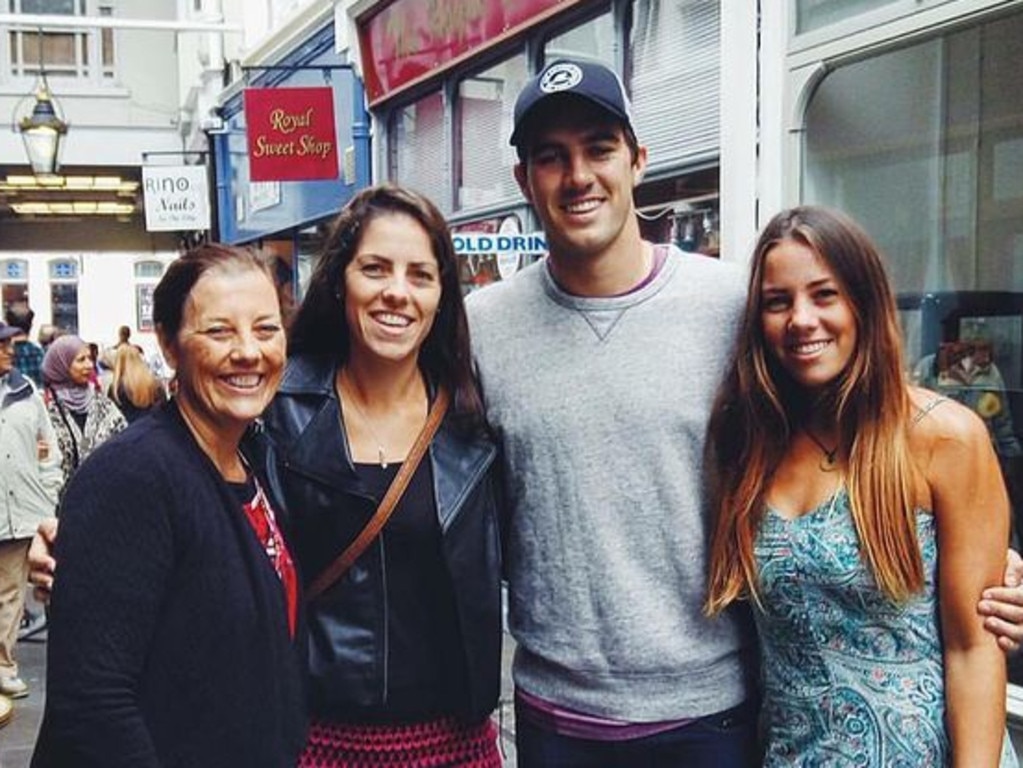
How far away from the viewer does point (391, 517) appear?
2240 millimetres

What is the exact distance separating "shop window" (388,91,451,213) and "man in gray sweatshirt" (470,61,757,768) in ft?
20.0

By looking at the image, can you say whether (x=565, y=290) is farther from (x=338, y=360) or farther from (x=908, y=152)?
(x=908, y=152)

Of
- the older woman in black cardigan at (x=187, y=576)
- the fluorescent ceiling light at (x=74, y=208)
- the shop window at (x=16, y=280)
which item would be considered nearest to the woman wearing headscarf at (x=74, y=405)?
the older woman in black cardigan at (x=187, y=576)

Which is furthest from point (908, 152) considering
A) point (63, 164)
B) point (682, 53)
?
point (63, 164)

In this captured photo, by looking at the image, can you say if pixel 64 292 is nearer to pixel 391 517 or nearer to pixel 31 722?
pixel 31 722

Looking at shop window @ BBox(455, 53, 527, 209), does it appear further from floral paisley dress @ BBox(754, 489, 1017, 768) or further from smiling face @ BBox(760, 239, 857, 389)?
floral paisley dress @ BBox(754, 489, 1017, 768)

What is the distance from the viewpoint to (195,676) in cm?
185

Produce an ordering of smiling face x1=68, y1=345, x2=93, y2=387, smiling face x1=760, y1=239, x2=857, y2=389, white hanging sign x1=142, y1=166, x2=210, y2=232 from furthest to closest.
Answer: white hanging sign x1=142, y1=166, x2=210, y2=232, smiling face x1=68, y1=345, x2=93, y2=387, smiling face x1=760, y1=239, x2=857, y2=389

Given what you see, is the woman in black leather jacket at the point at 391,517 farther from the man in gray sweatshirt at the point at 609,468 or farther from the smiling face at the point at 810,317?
the smiling face at the point at 810,317

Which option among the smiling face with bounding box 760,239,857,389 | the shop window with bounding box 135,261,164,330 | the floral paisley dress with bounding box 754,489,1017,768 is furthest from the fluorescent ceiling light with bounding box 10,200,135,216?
the floral paisley dress with bounding box 754,489,1017,768

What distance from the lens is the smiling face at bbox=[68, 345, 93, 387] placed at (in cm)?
734

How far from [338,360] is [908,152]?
309cm

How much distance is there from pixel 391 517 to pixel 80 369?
5720 mm

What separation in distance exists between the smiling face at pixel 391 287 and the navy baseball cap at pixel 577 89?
1.09ft
